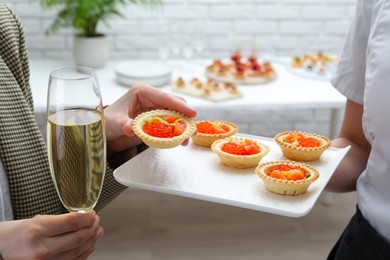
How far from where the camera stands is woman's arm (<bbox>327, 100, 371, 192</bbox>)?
1.41 m

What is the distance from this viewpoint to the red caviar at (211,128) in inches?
54.0

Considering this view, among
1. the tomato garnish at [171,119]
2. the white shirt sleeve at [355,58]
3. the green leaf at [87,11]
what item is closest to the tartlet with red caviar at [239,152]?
the tomato garnish at [171,119]

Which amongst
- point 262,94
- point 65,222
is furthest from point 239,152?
point 262,94

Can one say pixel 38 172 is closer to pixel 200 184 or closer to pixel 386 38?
pixel 200 184

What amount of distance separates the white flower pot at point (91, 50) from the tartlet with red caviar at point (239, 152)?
6.63ft

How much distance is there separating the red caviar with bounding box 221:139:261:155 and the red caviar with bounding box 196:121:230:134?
6 cm

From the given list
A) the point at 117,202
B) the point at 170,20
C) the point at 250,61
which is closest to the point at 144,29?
the point at 170,20

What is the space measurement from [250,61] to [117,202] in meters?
1.10

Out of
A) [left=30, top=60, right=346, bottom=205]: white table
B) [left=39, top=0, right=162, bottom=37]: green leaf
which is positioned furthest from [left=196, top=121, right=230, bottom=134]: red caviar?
[left=39, top=0, right=162, bottom=37]: green leaf

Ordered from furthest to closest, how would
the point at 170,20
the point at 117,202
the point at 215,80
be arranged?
the point at 170,20 → the point at 117,202 → the point at 215,80

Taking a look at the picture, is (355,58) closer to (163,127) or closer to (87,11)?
(163,127)

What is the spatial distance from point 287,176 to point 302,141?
157mm

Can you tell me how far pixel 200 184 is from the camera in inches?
47.1

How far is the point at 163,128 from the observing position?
127cm
